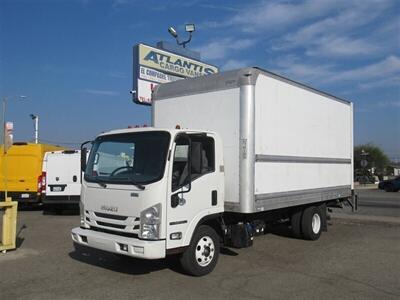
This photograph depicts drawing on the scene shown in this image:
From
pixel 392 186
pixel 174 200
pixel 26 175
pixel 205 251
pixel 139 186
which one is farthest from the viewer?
pixel 392 186

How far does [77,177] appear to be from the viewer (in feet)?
56.5

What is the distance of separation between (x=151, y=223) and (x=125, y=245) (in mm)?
506

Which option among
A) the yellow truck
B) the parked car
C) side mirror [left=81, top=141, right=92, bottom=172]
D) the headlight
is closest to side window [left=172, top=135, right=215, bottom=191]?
the headlight

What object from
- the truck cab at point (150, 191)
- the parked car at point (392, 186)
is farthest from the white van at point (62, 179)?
the parked car at point (392, 186)

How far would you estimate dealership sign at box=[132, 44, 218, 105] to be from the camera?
17.3 metres

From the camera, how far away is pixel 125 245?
23.2 feet

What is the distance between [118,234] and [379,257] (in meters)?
5.34

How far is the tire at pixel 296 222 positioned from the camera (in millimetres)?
11359

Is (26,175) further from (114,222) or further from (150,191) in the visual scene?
(150,191)

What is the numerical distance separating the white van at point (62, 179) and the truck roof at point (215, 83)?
8.21 meters

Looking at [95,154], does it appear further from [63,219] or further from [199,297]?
[63,219]

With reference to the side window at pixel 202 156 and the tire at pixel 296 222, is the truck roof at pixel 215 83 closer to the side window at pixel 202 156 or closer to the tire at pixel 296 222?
the side window at pixel 202 156

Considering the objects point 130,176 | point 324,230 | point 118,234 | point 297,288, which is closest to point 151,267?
point 118,234

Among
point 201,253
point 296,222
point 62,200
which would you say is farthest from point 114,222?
point 62,200
